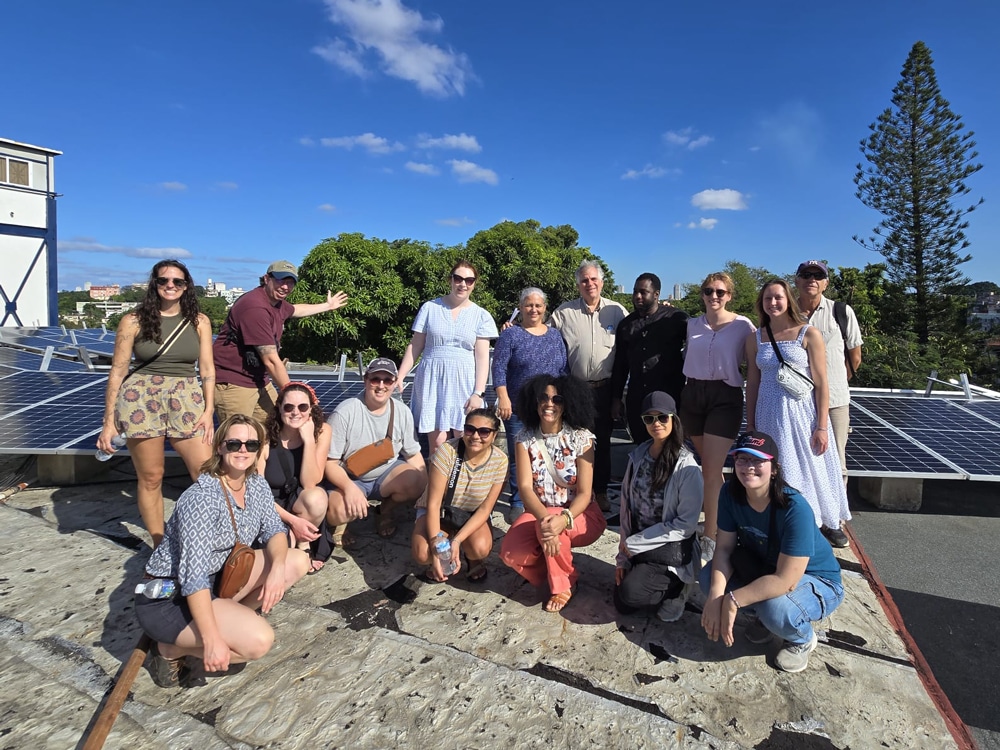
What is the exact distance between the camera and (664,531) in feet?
8.95

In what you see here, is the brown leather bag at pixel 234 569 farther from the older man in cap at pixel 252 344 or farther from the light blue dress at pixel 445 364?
the light blue dress at pixel 445 364

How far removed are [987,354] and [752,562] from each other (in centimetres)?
2433

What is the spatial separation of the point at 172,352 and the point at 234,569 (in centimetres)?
138

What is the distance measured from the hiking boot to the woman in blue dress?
6.79 ft

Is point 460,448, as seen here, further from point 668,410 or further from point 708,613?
point 708,613

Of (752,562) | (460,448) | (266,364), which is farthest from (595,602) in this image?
(266,364)

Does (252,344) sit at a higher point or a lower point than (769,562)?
higher

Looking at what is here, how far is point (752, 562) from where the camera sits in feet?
8.04

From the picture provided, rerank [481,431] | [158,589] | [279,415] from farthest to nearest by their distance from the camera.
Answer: [279,415]
[481,431]
[158,589]

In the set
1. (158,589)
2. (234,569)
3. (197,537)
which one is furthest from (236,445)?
(158,589)

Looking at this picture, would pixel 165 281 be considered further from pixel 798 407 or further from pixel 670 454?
pixel 798 407

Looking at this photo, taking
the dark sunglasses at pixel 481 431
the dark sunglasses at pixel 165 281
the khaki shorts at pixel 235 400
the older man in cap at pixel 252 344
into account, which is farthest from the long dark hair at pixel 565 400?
the dark sunglasses at pixel 165 281

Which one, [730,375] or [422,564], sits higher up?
[730,375]

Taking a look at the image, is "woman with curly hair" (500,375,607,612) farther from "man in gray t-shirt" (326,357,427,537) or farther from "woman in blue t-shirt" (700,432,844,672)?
"man in gray t-shirt" (326,357,427,537)
